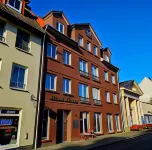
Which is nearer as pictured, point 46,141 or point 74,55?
point 46,141

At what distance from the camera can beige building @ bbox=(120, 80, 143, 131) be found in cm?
2650

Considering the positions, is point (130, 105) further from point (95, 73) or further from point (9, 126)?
point (9, 126)

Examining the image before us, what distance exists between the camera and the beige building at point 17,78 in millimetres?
11643

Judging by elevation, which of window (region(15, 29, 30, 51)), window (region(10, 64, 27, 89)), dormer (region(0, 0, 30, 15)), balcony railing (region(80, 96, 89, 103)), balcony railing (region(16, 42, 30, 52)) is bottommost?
balcony railing (region(80, 96, 89, 103))

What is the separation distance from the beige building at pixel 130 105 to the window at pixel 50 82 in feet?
46.4

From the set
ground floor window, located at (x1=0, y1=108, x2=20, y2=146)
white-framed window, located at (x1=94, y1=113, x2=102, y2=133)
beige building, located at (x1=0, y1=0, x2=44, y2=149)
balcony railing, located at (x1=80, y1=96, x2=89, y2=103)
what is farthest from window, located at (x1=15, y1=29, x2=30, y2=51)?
white-framed window, located at (x1=94, y1=113, x2=102, y2=133)

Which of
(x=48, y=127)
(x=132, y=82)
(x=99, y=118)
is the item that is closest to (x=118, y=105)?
(x=99, y=118)

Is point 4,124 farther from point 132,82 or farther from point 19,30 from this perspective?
point 132,82

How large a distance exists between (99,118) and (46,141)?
8.91 m

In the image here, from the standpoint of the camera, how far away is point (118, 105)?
2597 cm

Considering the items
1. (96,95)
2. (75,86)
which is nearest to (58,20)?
(75,86)

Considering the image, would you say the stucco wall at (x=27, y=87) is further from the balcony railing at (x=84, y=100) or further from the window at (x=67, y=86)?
the balcony railing at (x=84, y=100)

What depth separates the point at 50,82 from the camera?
15859mm

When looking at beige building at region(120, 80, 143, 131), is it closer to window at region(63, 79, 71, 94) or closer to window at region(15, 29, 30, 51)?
window at region(63, 79, 71, 94)
